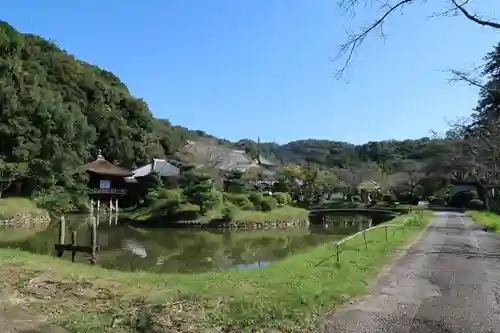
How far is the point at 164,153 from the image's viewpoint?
61781 mm

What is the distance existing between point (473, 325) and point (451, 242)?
34.9 feet

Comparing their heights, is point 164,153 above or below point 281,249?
above

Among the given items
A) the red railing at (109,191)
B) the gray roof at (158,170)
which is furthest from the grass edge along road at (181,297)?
the gray roof at (158,170)

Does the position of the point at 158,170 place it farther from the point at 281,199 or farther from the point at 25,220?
the point at 25,220

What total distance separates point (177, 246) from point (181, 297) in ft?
52.5

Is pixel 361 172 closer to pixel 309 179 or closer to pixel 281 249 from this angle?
pixel 309 179

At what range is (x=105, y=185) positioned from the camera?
151 ft

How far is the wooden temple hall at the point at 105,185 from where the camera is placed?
43.5 m

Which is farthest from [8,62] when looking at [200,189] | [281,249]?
[281,249]

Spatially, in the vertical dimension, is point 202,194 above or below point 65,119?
below

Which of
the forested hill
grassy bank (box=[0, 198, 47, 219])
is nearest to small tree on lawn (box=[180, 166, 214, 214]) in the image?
grassy bank (box=[0, 198, 47, 219])

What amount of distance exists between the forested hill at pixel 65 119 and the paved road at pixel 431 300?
103 feet

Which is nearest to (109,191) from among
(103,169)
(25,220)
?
(103,169)

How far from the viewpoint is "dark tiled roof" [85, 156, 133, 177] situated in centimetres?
4492
